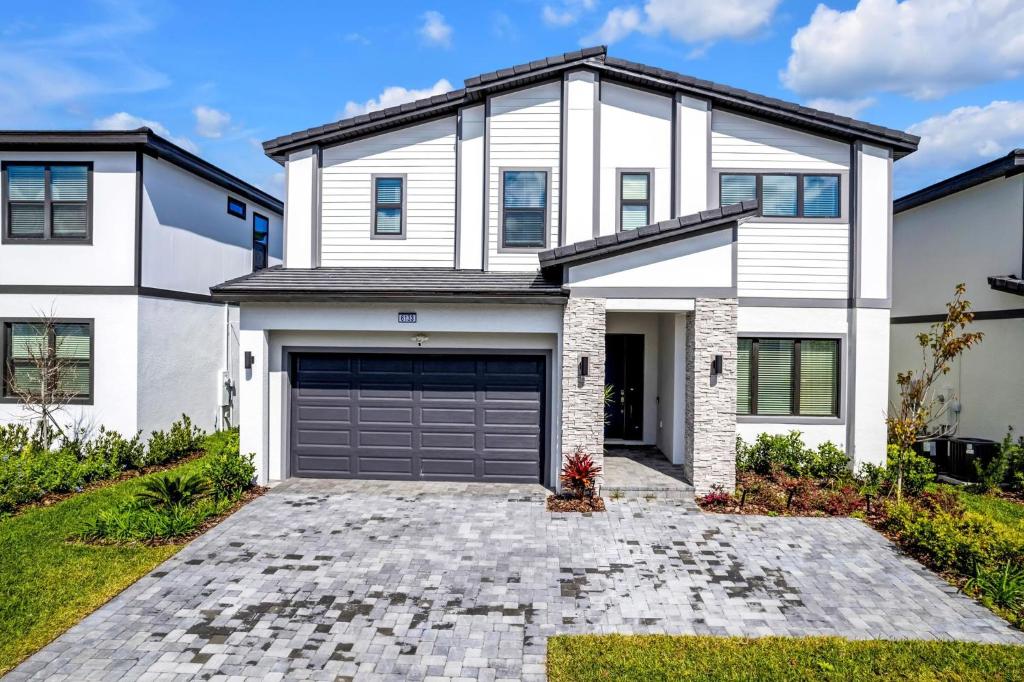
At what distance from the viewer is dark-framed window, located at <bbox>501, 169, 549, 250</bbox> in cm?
1171

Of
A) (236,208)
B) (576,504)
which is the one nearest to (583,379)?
(576,504)

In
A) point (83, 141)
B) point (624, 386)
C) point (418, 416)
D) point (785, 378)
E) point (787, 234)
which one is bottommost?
point (418, 416)

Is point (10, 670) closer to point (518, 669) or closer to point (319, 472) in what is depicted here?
point (518, 669)

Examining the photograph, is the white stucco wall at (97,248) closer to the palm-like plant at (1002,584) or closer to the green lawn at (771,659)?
the green lawn at (771,659)

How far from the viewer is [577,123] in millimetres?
11562

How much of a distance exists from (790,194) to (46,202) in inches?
618

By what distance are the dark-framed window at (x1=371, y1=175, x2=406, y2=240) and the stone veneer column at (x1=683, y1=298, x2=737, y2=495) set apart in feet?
20.7

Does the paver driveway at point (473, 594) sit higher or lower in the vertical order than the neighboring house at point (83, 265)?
lower

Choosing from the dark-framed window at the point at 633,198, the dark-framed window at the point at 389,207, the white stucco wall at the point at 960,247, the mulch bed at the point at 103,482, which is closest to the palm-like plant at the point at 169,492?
the mulch bed at the point at 103,482

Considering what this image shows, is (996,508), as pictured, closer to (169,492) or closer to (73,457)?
(169,492)

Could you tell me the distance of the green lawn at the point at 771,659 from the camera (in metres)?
5.04

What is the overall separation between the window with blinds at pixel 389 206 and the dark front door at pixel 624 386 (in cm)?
550

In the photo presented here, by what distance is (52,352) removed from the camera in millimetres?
11984

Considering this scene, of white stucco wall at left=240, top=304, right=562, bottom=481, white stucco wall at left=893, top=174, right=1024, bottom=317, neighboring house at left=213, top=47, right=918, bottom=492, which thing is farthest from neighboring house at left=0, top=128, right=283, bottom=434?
white stucco wall at left=893, top=174, right=1024, bottom=317
